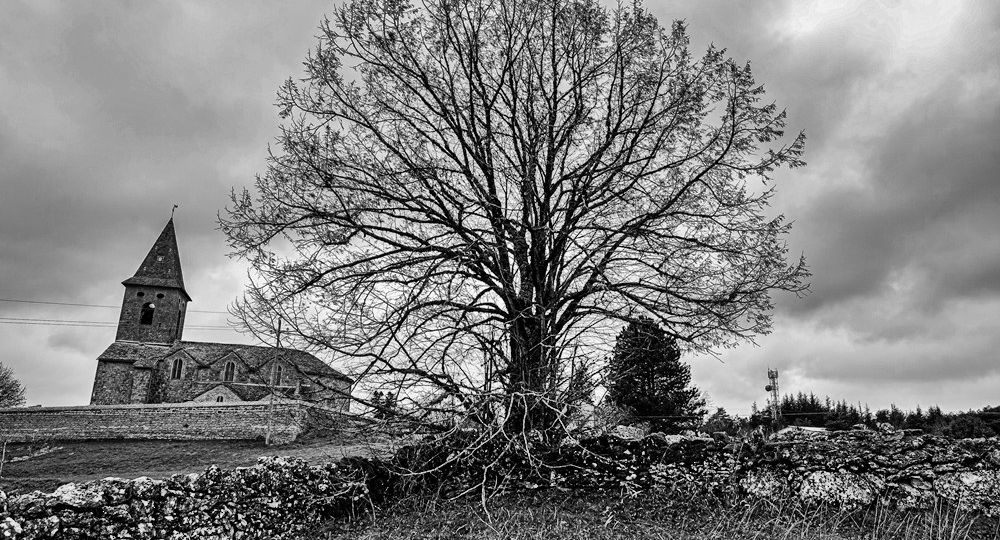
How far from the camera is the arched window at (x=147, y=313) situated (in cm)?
5600

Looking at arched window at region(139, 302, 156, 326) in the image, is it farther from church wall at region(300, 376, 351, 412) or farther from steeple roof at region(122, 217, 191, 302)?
church wall at region(300, 376, 351, 412)

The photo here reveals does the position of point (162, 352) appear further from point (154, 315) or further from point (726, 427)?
point (726, 427)

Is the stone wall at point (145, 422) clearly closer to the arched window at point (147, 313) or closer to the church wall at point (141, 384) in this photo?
the church wall at point (141, 384)

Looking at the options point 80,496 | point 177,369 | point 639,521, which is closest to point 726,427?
point 639,521

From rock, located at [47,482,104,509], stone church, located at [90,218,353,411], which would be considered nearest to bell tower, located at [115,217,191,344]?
stone church, located at [90,218,353,411]

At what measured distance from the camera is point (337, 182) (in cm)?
719

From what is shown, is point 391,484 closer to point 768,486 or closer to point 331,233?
point 331,233

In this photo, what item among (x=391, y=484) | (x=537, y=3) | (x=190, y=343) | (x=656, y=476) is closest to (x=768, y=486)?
(x=656, y=476)

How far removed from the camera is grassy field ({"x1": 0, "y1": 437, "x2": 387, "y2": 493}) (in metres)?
17.2

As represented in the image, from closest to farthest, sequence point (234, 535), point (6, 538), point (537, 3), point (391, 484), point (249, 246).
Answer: point (6, 538) → point (234, 535) → point (391, 484) → point (249, 246) → point (537, 3)

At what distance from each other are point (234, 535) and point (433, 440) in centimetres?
201

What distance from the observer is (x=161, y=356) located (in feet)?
172

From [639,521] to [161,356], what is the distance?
5672cm

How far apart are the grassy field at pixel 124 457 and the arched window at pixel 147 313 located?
1175 inches
